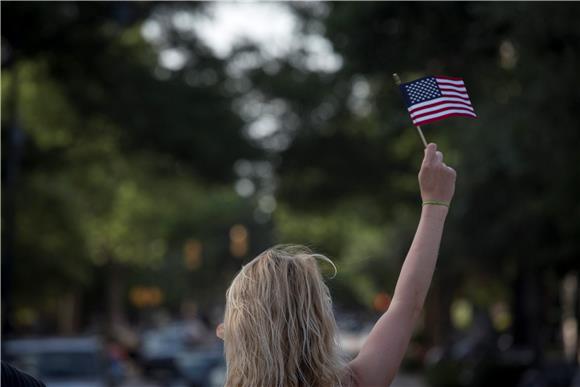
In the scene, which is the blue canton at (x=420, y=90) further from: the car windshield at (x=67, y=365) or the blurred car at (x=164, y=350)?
the blurred car at (x=164, y=350)

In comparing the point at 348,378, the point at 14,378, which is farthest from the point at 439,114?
the point at 14,378

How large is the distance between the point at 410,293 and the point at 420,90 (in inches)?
44.6

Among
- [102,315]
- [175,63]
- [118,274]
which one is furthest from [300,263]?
[102,315]

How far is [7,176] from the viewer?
93.9ft

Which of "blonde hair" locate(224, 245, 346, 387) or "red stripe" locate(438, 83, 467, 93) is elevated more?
"red stripe" locate(438, 83, 467, 93)

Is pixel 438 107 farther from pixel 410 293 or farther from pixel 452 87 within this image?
pixel 410 293

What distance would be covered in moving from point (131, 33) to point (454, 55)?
1371cm

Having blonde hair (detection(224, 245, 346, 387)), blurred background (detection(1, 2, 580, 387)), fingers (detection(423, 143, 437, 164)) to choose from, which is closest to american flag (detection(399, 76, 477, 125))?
fingers (detection(423, 143, 437, 164))

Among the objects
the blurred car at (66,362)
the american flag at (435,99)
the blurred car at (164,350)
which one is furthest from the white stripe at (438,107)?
the blurred car at (164,350)

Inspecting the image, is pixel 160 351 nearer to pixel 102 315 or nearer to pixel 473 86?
pixel 473 86

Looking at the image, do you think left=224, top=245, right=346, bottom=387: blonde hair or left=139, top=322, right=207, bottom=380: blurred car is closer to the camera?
left=224, top=245, right=346, bottom=387: blonde hair

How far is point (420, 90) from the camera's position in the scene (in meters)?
4.04

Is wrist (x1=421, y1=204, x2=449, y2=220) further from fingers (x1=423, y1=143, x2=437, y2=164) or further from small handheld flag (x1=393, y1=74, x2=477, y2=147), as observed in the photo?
small handheld flag (x1=393, y1=74, x2=477, y2=147)

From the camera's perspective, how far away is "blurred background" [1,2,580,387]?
17.4m
